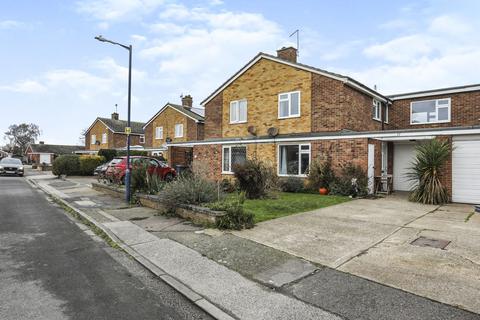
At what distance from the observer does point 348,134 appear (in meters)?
14.5

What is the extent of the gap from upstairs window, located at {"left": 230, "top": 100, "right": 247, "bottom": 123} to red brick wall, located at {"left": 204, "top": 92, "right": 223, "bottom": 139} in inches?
45.2

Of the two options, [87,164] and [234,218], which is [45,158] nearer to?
[87,164]

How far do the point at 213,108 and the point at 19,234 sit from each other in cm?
1673

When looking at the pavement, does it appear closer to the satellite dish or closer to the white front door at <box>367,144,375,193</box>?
the white front door at <box>367,144,375,193</box>

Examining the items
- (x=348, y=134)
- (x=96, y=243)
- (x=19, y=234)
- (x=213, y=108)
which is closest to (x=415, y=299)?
(x=96, y=243)

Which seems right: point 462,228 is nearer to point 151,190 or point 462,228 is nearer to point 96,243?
point 96,243

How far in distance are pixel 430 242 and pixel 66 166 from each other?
94.6 ft

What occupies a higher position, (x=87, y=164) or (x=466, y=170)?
(x=466, y=170)

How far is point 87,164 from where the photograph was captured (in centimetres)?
2917

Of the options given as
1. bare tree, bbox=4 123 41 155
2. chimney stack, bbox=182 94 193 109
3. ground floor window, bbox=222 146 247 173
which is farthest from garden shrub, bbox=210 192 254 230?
bare tree, bbox=4 123 41 155

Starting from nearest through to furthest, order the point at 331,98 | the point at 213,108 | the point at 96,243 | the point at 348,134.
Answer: the point at 96,243 < the point at 348,134 < the point at 331,98 < the point at 213,108

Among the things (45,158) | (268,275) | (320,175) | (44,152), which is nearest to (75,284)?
(268,275)

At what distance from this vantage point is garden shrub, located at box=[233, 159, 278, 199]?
1241 centimetres

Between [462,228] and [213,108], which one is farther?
[213,108]
